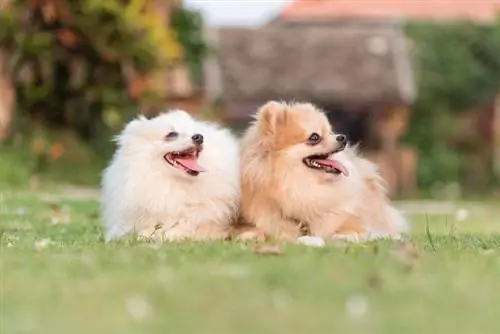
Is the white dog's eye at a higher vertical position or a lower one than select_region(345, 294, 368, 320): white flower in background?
higher

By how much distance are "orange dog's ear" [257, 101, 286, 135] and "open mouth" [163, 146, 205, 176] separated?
483 mm

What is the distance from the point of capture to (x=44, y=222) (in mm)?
10016

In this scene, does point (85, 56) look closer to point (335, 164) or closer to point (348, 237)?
point (335, 164)

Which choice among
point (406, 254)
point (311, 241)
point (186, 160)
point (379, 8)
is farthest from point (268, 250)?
point (379, 8)

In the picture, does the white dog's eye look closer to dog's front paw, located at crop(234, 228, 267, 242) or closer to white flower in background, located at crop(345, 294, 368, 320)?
dog's front paw, located at crop(234, 228, 267, 242)

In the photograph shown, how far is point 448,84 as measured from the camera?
28172mm

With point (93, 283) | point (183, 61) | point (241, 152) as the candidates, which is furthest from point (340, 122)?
point (93, 283)

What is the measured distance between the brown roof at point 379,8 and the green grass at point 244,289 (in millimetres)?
30275

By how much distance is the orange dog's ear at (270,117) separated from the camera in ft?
24.7

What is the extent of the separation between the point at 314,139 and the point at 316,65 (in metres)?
21.0

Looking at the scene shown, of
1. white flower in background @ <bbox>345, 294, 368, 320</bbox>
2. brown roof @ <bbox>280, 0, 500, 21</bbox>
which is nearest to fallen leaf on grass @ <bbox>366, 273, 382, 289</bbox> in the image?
white flower in background @ <bbox>345, 294, 368, 320</bbox>

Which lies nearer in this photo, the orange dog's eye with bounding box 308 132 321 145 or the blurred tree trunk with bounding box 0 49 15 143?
Answer: the orange dog's eye with bounding box 308 132 321 145

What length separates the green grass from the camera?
4352 mm

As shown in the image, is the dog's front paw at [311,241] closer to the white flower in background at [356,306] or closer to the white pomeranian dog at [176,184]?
the white pomeranian dog at [176,184]
